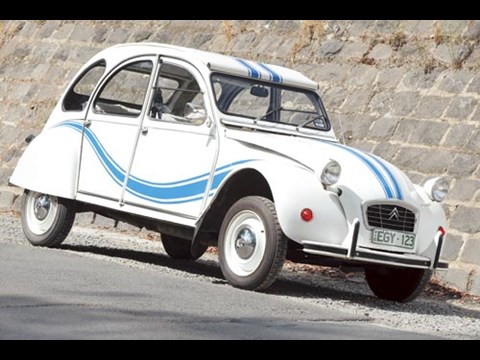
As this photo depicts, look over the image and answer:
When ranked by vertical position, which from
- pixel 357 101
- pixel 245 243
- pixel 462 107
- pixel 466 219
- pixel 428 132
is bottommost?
pixel 245 243

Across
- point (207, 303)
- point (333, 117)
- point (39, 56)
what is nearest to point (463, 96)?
point (333, 117)

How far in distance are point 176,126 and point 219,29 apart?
20.6 ft

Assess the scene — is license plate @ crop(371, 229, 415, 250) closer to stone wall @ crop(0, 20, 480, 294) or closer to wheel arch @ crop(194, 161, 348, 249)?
wheel arch @ crop(194, 161, 348, 249)

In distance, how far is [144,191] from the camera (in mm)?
10836

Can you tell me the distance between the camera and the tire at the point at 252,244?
31.1ft

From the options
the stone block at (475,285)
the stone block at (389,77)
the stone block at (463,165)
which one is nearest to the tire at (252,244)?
the stone block at (475,285)

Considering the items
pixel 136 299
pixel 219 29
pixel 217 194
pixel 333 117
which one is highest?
pixel 219 29

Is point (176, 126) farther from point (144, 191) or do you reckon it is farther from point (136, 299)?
point (136, 299)

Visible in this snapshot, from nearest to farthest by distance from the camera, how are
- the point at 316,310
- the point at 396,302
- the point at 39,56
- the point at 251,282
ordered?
the point at 316,310
the point at 251,282
the point at 396,302
the point at 39,56

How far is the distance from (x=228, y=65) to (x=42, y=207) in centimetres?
250

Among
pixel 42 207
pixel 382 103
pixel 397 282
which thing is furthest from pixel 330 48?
pixel 397 282

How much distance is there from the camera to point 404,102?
545 inches

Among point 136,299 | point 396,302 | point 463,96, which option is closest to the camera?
point 136,299

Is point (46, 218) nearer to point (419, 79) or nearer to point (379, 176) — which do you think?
point (379, 176)
